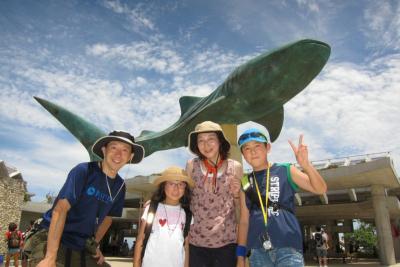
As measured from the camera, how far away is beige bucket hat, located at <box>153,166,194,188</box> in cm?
305

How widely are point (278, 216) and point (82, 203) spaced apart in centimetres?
159

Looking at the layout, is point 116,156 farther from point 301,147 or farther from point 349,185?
point 349,185

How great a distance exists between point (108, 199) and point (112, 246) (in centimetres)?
2689

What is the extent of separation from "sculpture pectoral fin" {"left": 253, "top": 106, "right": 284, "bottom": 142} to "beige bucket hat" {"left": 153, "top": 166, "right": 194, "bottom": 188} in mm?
7672

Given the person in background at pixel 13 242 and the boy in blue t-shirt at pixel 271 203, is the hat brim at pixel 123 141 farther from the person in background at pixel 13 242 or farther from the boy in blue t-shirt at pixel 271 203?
the person in background at pixel 13 242

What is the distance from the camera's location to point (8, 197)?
17.5 metres

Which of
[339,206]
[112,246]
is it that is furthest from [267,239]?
[112,246]

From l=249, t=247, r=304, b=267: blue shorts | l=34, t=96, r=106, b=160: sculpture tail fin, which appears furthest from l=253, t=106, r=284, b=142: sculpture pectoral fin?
l=249, t=247, r=304, b=267: blue shorts

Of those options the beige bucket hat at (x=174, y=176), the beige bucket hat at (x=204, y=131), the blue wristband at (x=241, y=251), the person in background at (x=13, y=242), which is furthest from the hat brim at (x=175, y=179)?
the person in background at (x=13, y=242)

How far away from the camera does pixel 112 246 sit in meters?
27.5

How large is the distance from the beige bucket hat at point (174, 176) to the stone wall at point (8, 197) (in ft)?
55.2

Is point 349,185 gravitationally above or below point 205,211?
above

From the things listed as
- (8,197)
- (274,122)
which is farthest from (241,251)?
(8,197)

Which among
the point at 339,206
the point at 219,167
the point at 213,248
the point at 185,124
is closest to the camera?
the point at 213,248
